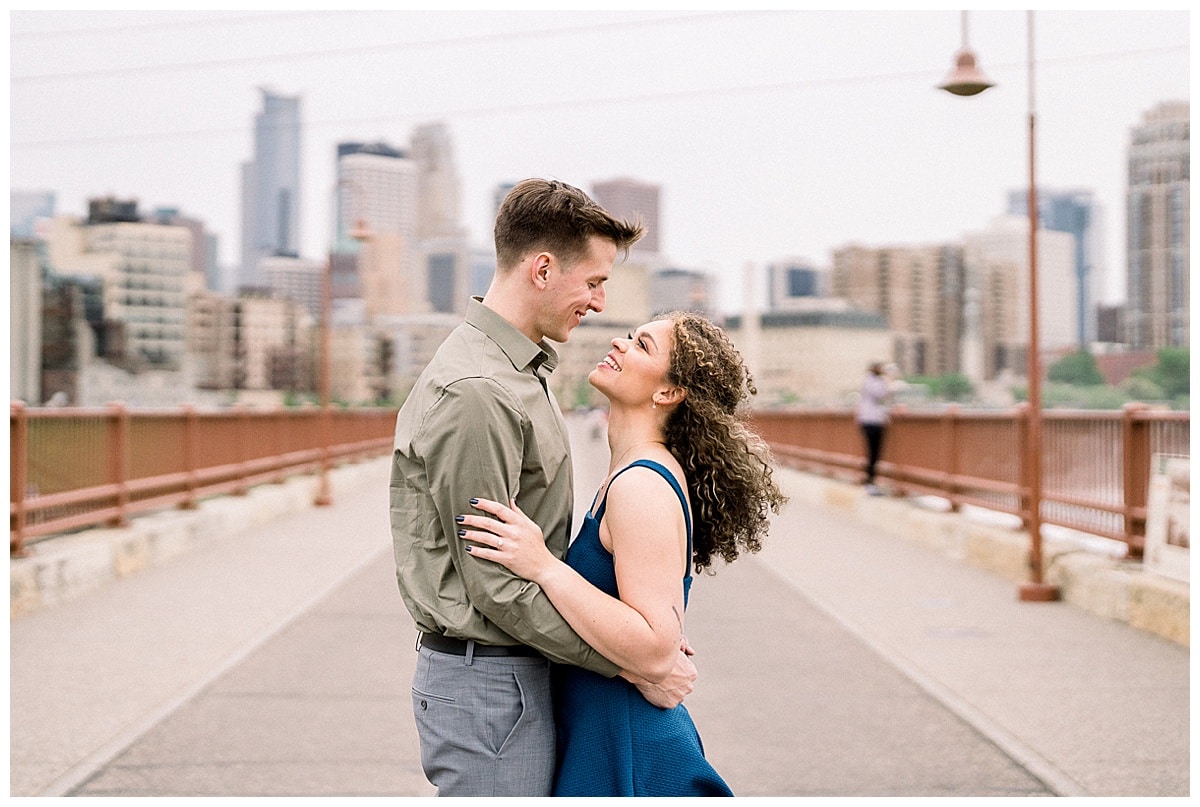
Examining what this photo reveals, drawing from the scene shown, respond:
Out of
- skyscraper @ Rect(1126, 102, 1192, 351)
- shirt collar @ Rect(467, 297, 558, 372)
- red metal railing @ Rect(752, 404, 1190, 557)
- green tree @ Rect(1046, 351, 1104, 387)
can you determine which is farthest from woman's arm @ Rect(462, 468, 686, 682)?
green tree @ Rect(1046, 351, 1104, 387)

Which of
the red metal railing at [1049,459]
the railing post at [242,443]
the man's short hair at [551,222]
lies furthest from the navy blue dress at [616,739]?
the railing post at [242,443]

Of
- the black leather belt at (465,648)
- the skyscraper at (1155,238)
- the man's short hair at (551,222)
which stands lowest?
the black leather belt at (465,648)

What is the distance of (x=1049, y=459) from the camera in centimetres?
1268

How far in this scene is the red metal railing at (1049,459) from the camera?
1039 centimetres

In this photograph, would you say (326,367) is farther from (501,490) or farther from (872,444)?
(501,490)

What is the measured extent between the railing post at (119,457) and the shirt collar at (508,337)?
436 inches

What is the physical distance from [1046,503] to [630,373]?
427 inches

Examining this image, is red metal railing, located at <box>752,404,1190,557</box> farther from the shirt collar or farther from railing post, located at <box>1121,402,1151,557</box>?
the shirt collar

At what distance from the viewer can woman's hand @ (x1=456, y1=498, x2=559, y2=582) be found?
2441 mm

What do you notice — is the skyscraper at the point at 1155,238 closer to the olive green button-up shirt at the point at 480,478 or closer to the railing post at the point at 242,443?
the railing post at the point at 242,443

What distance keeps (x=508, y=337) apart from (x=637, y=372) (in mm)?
267

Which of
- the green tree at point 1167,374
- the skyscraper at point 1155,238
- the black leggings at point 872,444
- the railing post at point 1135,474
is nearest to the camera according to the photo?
the railing post at point 1135,474

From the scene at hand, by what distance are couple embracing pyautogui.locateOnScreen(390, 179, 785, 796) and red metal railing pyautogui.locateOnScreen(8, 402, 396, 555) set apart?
8.10 meters
